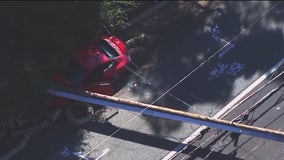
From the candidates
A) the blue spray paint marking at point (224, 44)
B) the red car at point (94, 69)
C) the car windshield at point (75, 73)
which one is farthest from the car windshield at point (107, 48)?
the blue spray paint marking at point (224, 44)

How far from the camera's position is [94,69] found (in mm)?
17203

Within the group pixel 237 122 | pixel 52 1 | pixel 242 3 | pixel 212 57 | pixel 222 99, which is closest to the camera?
pixel 52 1

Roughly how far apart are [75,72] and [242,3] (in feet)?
23.9

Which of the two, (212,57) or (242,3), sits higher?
(242,3)

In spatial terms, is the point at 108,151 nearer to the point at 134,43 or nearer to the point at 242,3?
the point at 134,43

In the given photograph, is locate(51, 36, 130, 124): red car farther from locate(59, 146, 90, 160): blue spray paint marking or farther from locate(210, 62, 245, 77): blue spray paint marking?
locate(210, 62, 245, 77): blue spray paint marking

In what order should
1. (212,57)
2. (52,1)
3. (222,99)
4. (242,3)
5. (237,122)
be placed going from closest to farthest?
(52,1), (237,122), (222,99), (212,57), (242,3)

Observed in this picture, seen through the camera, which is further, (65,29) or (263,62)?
(263,62)

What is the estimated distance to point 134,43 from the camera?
19.5 meters

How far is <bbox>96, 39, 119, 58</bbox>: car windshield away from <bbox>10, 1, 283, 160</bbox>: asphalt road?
1252 mm

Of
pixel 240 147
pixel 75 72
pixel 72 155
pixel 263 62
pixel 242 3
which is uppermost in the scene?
pixel 242 3

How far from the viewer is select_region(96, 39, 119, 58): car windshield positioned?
698 inches

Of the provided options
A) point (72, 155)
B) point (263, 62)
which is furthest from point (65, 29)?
point (263, 62)

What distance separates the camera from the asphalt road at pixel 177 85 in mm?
16828
